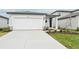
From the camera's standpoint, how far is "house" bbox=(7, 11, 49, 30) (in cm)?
3597

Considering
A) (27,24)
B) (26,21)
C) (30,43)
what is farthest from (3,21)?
(30,43)

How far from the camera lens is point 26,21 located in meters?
36.1

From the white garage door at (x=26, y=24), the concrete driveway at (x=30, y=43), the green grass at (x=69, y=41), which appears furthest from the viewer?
the white garage door at (x=26, y=24)

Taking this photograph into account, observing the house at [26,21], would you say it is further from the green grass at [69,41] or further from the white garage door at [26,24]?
the green grass at [69,41]

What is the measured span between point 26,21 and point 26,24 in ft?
1.65

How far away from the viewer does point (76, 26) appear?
116ft

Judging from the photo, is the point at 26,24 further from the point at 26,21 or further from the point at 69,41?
the point at 69,41

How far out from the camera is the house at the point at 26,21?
35969 mm

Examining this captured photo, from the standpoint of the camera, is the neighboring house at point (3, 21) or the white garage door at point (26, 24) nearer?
the white garage door at point (26, 24)

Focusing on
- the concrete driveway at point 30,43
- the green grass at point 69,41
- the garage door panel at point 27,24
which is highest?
the garage door panel at point 27,24

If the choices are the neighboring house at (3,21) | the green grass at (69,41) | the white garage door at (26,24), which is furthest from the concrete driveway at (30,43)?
the neighboring house at (3,21)
